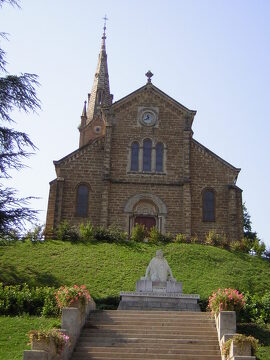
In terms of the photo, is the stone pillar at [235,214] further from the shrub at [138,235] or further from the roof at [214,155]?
the shrub at [138,235]

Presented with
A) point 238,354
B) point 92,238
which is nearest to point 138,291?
point 238,354

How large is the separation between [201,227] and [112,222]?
6.10 meters

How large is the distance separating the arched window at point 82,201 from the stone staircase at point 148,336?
18944 mm

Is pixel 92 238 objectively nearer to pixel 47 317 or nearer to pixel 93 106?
pixel 47 317

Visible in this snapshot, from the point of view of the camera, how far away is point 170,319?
1717 centimetres

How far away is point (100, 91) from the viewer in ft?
175

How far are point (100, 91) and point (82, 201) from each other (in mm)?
19533

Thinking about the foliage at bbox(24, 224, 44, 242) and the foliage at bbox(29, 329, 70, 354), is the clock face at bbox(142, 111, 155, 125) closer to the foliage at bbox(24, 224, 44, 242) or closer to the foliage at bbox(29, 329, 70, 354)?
the foliage at bbox(24, 224, 44, 242)

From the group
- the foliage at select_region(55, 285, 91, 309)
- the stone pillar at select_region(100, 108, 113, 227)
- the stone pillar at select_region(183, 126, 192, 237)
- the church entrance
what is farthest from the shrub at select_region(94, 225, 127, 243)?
the foliage at select_region(55, 285, 91, 309)

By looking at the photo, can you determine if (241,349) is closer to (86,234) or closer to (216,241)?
(86,234)

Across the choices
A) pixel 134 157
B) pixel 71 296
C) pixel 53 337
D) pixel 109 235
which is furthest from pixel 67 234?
pixel 53 337

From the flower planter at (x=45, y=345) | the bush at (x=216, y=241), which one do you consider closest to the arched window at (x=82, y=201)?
the bush at (x=216, y=241)

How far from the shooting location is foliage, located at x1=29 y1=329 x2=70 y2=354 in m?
13.4

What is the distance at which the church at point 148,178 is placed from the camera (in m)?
36.2
